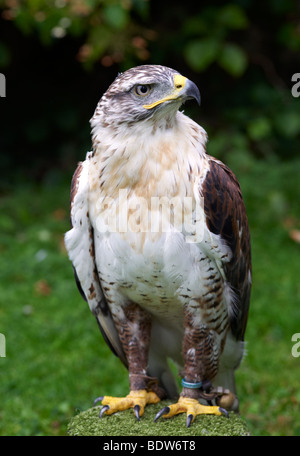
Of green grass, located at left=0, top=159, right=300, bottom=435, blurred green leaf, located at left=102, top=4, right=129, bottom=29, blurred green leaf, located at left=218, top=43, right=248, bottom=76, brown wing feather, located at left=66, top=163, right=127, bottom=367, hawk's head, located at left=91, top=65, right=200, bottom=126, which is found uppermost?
blurred green leaf, located at left=102, top=4, right=129, bottom=29

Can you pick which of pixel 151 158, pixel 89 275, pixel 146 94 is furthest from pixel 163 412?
pixel 146 94

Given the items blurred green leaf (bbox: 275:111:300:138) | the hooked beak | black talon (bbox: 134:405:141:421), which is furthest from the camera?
blurred green leaf (bbox: 275:111:300:138)

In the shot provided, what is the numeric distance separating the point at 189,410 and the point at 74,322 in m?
2.72

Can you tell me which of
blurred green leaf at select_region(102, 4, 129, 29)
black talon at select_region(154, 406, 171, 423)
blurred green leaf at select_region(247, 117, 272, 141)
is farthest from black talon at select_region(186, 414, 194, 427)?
blurred green leaf at select_region(247, 117, 272, 141)

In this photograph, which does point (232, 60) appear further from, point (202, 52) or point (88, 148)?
point (88, 148)

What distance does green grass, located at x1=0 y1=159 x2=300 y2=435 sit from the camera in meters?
4.58

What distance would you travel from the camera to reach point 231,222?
3.06m

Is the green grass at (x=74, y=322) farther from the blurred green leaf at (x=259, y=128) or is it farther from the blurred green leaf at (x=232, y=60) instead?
the blurred green leaf at (x=232, y=60)

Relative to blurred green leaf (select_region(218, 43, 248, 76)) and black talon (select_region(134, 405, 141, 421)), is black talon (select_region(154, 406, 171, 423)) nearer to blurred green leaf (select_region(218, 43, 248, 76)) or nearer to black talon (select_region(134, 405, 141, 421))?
black talon (select_region(134, 405, 141, 421))

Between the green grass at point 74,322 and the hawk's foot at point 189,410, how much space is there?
1.17 meters

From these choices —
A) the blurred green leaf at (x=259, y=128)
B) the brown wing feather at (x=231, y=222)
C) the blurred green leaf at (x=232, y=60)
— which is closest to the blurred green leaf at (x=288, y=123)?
the blurred green leaf at (x=259, y=128)
